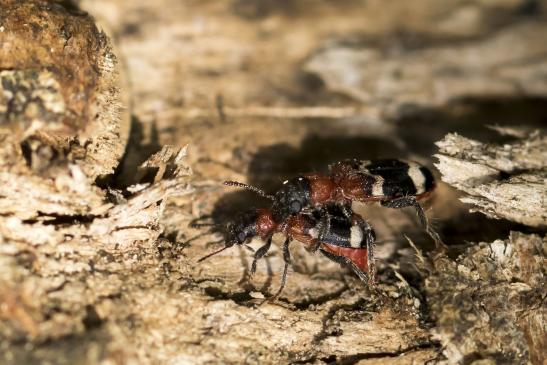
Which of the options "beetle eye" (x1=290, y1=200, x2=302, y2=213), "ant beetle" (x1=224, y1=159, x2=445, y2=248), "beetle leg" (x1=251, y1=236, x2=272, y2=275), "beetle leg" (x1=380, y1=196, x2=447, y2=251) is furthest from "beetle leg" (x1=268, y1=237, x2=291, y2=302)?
"beetle leg" (x1=380, y1=196, x2=447, y2=251)

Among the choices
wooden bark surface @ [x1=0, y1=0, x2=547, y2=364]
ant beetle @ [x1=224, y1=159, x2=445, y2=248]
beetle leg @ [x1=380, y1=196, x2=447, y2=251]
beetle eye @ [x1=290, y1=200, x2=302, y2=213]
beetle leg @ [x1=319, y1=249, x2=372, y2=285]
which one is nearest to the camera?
wooden bark surface @ [x1=0, y1=0, x2=547, y2=364]

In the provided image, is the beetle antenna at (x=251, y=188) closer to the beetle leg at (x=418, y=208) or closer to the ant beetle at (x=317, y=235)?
the ant beetle at (x=317, y=235)

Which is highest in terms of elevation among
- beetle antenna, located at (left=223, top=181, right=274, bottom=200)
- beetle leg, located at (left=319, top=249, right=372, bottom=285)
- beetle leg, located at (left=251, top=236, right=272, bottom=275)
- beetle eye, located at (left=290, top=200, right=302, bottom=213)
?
beetle antenna, located at (left=223, top=181, right=274, bottom=200)

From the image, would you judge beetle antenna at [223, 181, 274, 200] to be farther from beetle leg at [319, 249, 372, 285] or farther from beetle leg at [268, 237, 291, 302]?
beetle leg at [319, 249, 372, 285]

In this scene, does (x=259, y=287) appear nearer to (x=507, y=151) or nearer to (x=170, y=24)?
(x=507, y=151)

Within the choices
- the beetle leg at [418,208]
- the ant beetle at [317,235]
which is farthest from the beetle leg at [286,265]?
the beetle leg at [418,208]

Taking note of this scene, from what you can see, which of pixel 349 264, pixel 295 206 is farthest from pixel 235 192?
pixel 349 264

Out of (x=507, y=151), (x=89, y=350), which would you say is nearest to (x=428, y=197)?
(x=507, y=151)
